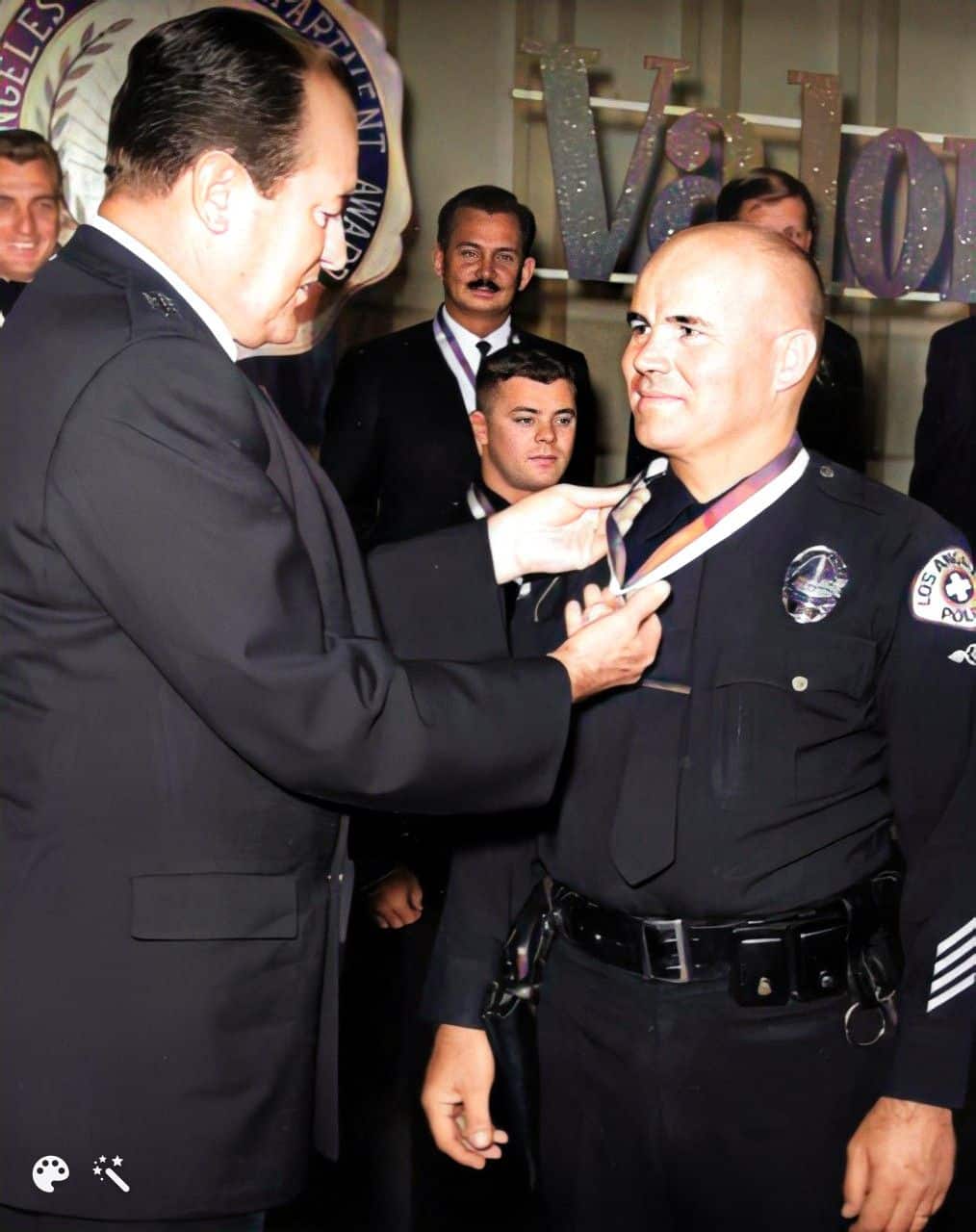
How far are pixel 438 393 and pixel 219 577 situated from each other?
2.80 meters

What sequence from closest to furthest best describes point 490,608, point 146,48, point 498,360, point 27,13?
point 146,48 < point 490,608 < point 498,360 < point 27,13

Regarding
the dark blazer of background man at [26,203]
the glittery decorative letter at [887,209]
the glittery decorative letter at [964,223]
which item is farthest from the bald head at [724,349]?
the glittery decorative letter at [964,223]

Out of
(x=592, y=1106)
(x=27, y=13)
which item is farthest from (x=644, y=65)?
(x=592, y=1106)

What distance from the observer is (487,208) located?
4207 mm

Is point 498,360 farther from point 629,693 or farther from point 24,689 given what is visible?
point 24,689

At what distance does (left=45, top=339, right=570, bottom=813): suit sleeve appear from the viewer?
4.26 feet

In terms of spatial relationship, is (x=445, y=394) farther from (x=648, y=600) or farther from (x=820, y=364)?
(x=648, y=600)

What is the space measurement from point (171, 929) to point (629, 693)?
59 centimetres

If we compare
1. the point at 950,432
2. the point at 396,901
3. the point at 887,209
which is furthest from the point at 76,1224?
the point at 887,209

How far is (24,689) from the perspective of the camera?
4.46 feet

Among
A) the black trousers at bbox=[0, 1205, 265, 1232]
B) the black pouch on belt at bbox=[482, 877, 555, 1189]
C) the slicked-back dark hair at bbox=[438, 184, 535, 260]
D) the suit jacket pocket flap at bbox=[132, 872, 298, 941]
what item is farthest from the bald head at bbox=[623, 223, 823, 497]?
the slicked-back dark hair at bbox=[438, 184, 535, 260]

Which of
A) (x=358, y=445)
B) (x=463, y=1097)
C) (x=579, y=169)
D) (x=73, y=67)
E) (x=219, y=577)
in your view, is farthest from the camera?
(x=579, y=169)

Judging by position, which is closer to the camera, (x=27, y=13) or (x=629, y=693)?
(x=629, y=693)

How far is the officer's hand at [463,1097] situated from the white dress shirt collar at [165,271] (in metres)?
0.86
